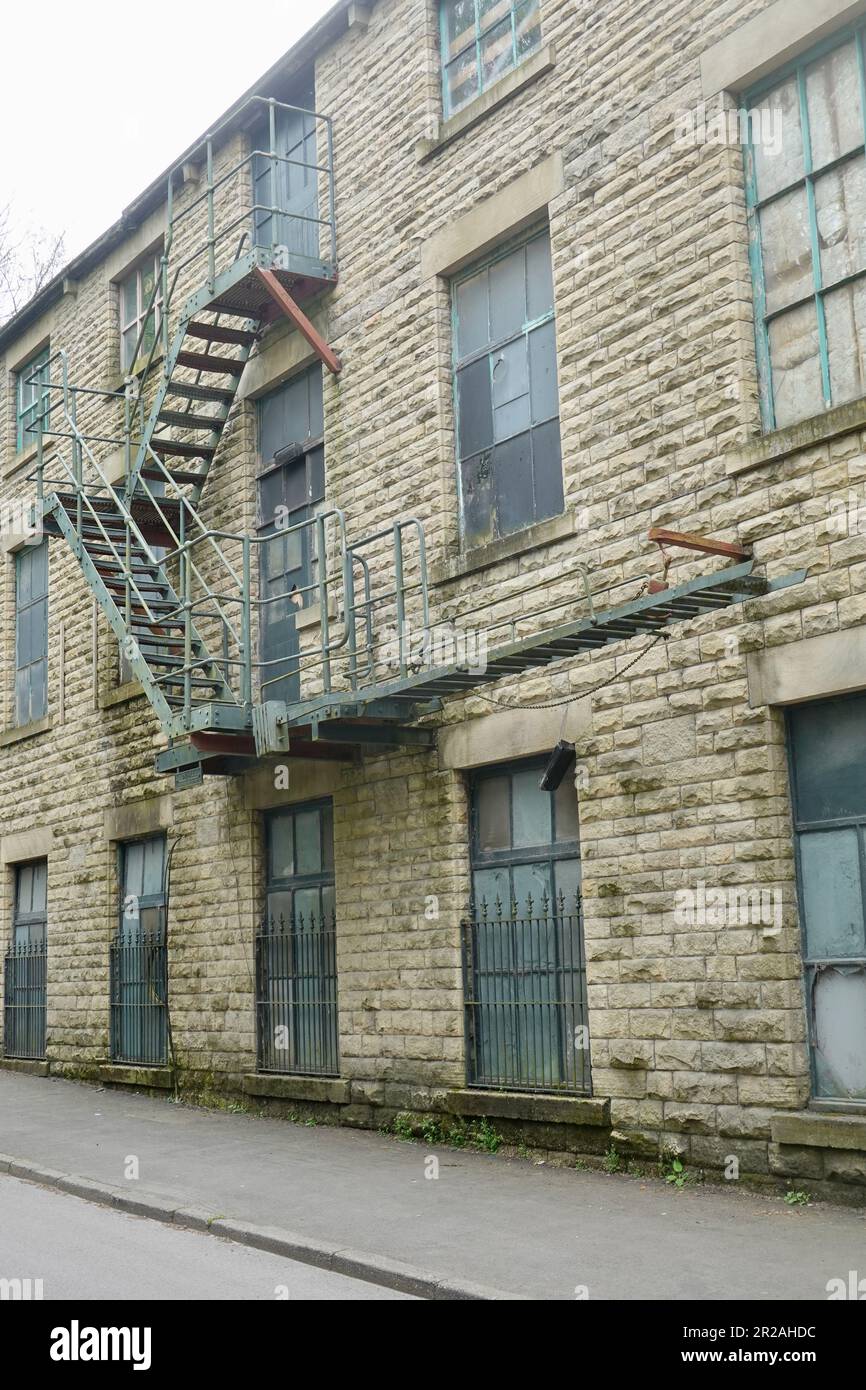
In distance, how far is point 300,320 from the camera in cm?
1298

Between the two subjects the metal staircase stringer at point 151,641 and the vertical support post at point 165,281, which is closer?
→ the metal staircase stringer at point 151,641

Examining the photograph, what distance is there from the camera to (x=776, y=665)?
8711 millimetres

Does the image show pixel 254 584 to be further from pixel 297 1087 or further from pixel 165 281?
pixel 297 1087

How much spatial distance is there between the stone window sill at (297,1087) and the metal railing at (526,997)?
1639 millimetres

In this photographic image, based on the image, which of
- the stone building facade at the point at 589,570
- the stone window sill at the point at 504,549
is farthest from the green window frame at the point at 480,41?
the stone window sill at the point at 504,549

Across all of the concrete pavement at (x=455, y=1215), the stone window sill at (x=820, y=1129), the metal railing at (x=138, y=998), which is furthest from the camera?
the metal railing at (x=138, y=998)

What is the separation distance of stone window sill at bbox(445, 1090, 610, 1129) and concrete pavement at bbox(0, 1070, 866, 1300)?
1.11 ft

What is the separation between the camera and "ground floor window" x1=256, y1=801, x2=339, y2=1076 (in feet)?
41.5

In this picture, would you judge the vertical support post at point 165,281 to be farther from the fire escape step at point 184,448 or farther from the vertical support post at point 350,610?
the vertical support post at point 350,610

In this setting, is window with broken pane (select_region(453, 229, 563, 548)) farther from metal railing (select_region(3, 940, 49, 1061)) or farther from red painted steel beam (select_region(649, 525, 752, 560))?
metal railing (select_region(3, 940, 49, 1061))

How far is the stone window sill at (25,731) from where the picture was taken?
59.1 ft

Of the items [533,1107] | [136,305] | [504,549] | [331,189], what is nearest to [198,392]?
[331,189]

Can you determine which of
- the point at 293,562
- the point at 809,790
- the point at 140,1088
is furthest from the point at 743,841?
the point at 140,1088
